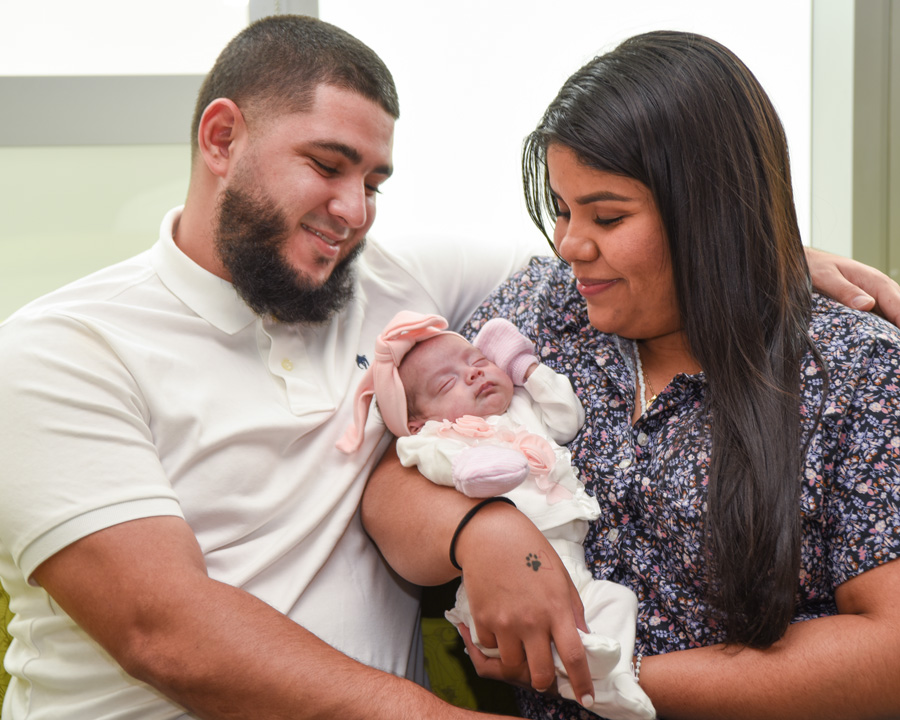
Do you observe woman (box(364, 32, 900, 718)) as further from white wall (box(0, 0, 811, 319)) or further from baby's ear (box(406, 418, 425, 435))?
white wall (box(0, 0, 811, 319))

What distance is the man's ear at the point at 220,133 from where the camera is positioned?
69.9 inches

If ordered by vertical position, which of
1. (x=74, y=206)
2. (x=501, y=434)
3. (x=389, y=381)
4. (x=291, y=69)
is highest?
(x=291, y=69)

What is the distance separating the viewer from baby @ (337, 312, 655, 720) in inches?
55.4

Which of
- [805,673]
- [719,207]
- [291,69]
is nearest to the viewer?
[805,673]

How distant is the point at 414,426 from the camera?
1.71 metres

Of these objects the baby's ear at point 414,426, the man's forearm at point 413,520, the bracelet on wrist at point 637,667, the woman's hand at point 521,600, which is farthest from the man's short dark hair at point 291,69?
the bracelet on wrist at point 637,667

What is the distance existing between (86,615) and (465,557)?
647mm

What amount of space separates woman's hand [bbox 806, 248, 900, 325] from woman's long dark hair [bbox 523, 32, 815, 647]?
109 mm

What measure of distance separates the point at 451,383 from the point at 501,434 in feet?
0.57

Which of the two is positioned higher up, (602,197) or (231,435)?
(602,197)

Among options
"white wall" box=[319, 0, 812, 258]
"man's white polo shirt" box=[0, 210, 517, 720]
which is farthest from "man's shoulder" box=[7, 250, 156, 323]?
"white wall" box=[319, 0, 812, 258]

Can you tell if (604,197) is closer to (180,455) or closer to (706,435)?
(706,435)

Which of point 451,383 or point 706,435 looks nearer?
point 706,435

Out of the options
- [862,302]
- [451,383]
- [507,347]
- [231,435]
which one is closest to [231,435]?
[231,435]
